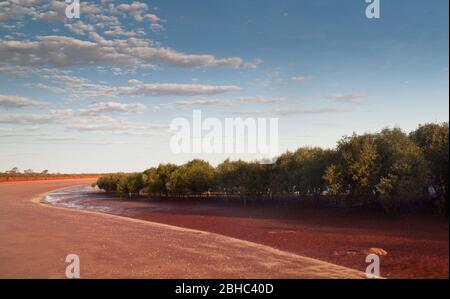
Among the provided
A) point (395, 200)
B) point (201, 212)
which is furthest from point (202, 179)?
point (395, 200)

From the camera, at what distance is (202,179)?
2517 inches

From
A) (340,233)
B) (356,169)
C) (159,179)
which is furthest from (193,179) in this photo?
(340,233)

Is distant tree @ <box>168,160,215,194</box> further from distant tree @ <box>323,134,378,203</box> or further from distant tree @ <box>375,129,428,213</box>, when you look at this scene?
distant tree @ <box>375,129,428,213</box>

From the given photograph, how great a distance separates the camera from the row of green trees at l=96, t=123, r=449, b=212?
32.1 m

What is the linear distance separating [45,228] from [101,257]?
14.3 metres

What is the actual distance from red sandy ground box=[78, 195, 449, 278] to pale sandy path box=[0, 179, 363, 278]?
1939 millimetres

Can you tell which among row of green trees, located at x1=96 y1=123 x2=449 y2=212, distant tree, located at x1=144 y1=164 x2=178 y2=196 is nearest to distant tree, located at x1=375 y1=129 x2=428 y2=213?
row of green trees, located at x1=96 y1=123 x2=449 y2=212

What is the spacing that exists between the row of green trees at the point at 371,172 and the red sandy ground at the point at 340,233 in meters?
2.14

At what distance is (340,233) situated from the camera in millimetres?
28875

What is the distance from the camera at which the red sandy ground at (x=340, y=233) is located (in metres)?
19.5

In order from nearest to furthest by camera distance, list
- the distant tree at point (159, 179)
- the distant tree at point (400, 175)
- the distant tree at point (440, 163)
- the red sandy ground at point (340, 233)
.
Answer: the red sandy ground at point (340, 233), the distant tree at point (440, 163), the distant tree at point (400, 175), the distant tree at point (159, 179)

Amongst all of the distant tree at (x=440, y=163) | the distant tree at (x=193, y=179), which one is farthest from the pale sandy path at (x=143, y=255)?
the distant tree at (x=193, y=179)

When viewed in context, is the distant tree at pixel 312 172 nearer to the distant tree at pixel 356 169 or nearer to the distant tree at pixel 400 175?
the distant tree at pixel 356 169
